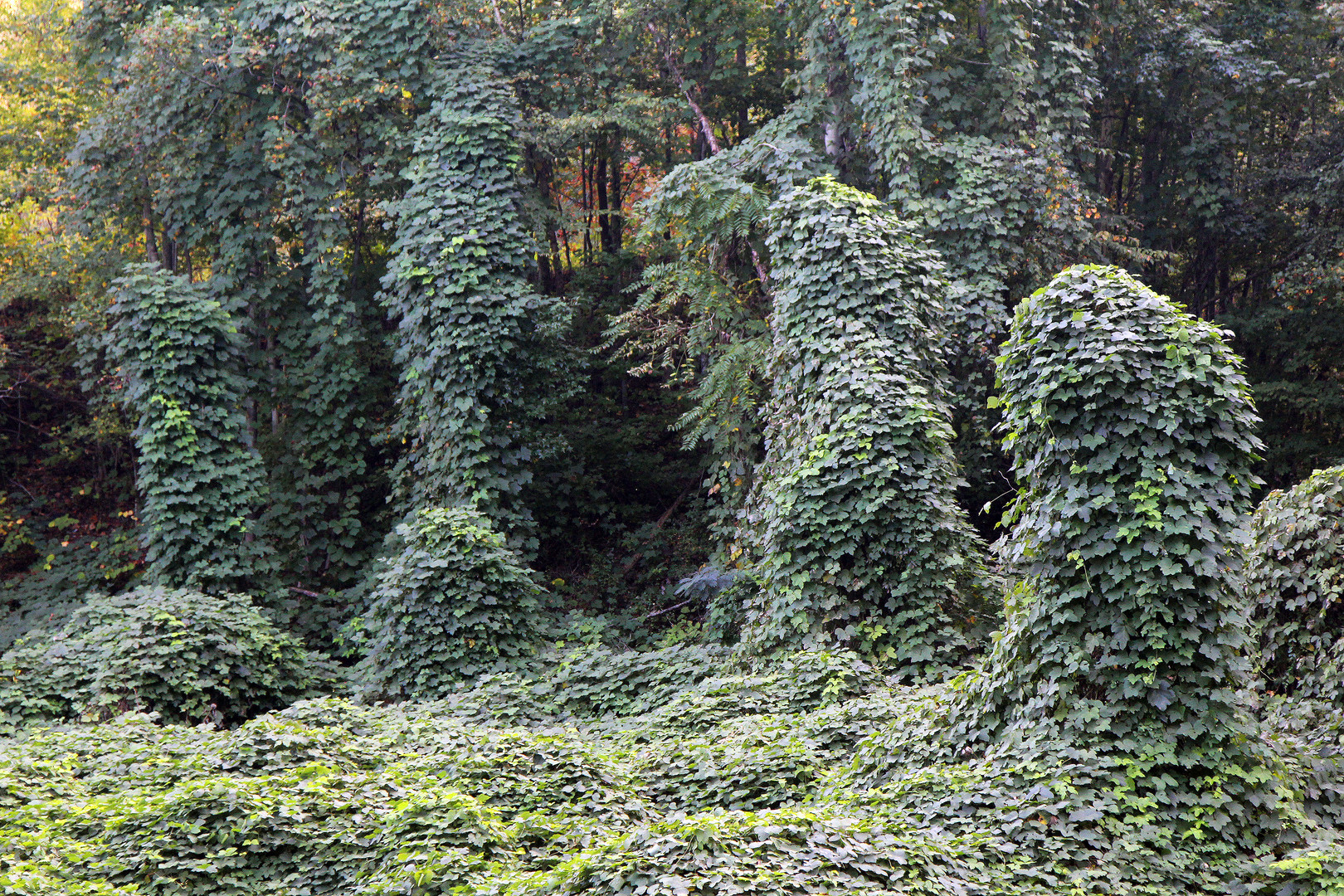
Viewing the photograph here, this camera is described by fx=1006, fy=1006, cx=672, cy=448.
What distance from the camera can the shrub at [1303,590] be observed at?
621cm

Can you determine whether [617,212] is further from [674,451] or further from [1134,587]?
[1134,587]

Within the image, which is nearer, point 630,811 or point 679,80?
point 630,811

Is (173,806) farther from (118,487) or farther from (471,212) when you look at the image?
(118,487)

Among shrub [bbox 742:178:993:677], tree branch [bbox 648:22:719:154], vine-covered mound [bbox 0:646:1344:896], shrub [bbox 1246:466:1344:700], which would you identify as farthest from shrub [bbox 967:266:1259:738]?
tree branch [bbox 648:22:719:154]

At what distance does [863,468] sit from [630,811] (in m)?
3.57

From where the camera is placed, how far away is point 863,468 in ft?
26.2

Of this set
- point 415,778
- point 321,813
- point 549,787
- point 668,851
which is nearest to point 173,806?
point 321,813

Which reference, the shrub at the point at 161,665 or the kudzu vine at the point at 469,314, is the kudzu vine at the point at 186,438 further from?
the kudzu vine at the point at 469,314

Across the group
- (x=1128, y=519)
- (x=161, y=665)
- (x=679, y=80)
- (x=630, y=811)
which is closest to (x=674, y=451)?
(x=679, y=80)

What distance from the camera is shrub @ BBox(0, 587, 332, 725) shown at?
28.2ft

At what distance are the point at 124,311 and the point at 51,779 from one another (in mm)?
6248

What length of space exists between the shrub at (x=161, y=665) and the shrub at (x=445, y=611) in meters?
1.00

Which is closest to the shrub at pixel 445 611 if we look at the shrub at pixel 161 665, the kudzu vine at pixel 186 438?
the shrub at pixel 161 665

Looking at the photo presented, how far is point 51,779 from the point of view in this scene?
618 centimetres
